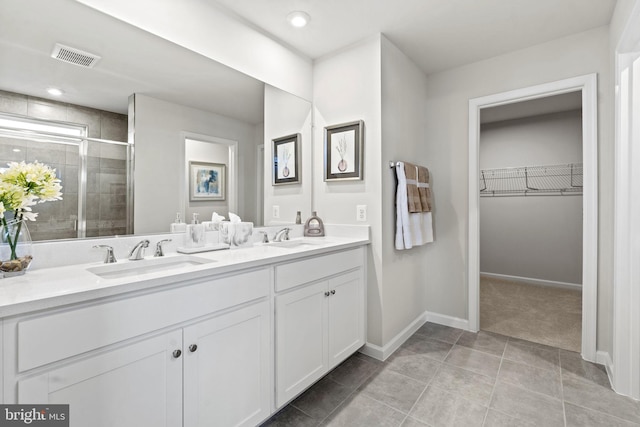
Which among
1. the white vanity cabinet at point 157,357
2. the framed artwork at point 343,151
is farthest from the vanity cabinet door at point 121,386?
the framed artwork at point 343,151

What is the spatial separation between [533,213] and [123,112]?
487 centimetres

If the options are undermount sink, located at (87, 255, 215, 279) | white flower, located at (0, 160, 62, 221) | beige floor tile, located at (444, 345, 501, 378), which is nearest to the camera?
white flower, located at (0, 160, 62, 221)

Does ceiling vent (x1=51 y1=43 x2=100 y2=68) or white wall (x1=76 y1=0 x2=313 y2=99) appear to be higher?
white wall (x1=76 y1=0 x2=313 y2=99)

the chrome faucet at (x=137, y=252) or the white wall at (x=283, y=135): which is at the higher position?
the white wall at (x=283, y=135)

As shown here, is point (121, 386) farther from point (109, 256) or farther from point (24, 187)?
point (24, 187)

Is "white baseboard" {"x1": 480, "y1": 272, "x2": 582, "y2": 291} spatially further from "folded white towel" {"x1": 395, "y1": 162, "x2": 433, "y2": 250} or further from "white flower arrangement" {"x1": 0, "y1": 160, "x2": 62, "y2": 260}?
"white flower arrangement" {"x1": 0, "y1": 160, "x2": 62, "y2": 260}

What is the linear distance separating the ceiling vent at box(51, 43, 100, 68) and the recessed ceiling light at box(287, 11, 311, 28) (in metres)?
1.19

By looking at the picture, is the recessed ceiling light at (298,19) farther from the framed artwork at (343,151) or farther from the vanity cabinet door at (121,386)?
the vanity cabinet door at (121,386)

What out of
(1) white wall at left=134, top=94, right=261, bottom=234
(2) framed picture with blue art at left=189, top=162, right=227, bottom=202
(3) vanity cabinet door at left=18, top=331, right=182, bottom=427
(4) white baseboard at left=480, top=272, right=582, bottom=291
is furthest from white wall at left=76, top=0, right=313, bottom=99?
(4) white baseboard at left=480, top=272, right=582, bottom=291

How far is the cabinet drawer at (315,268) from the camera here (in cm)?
158

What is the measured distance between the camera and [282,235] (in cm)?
231

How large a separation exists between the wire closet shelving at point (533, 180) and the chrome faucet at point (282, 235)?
11.9 feet

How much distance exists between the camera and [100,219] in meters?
1.45

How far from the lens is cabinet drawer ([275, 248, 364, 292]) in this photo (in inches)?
62.2
